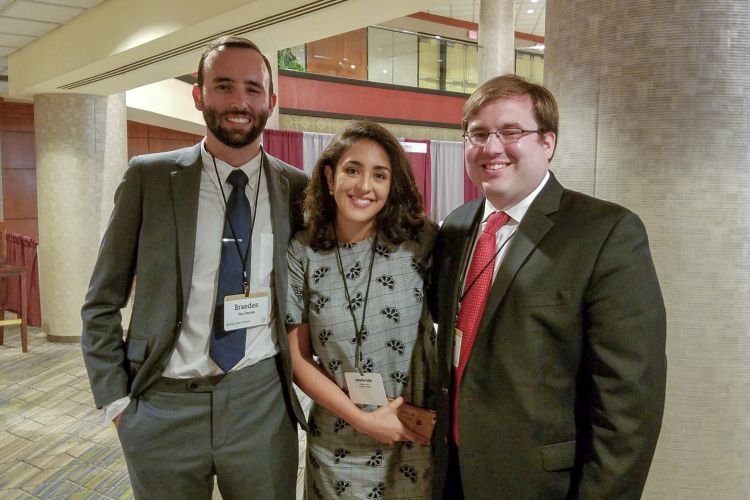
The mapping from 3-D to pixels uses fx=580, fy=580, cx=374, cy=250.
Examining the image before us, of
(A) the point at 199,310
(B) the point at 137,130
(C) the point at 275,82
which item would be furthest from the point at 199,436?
(B) the point at 137,130

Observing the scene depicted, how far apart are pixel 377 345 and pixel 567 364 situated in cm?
53

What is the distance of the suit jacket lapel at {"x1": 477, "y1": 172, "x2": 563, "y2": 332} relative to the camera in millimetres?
1243

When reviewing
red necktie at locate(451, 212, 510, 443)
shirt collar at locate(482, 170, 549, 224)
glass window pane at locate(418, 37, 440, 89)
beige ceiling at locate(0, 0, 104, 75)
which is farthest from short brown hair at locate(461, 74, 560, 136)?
glass window pane at locate(418, 37, 440, 89)

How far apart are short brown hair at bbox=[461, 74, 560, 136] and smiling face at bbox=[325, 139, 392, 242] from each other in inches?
13.4

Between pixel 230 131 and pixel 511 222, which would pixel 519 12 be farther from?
pixel 511 222

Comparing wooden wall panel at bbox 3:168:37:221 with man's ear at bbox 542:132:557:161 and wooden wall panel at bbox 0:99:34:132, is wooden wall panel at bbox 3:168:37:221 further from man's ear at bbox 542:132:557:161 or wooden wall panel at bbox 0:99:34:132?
man's ear at bbox 542:132:557:161

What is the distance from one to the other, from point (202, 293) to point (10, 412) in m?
3.74

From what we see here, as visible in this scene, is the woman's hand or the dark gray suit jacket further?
the woman's hand

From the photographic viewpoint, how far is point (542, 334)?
1.21 metres

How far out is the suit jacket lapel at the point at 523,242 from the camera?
1243 millimetres

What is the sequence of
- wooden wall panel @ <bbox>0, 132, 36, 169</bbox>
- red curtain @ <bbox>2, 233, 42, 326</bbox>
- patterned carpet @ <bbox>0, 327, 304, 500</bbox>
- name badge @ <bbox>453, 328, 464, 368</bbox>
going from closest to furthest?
name badge @ <bbox>453, 328, 464, 368</bbox>
patterned carpet @ <bbox>0, 327, 304, 500</bbox>
red curtain @ <bbox>2, 233, 42, 326</bbox>
wooden wall panel @ <bbox>0, 132, 36, 169</bbox>

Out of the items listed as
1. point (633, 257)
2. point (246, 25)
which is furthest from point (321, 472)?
point (246, 25)

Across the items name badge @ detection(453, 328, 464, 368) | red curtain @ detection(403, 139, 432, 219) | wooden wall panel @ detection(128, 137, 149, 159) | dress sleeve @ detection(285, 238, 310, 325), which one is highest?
wooden wall panel @ detection(128, 137, 149, 159)

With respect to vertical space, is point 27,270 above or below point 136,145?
below
